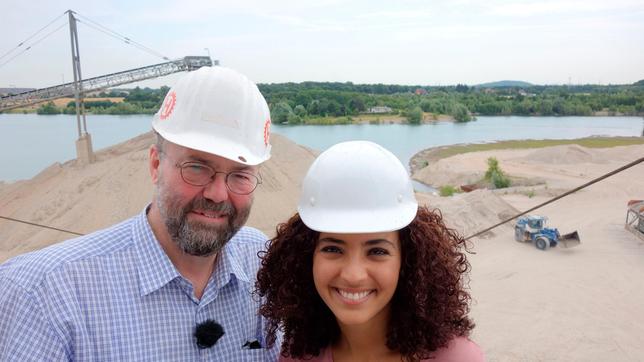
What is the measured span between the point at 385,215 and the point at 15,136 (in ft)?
151

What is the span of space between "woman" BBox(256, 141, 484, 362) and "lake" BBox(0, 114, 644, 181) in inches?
1072

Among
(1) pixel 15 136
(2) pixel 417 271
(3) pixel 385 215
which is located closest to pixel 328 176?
(3) pixel 385 215

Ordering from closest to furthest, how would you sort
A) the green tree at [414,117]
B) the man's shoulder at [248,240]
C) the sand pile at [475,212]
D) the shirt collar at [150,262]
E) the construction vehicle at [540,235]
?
the shirt collar at [150,262]
the man's shoulder at [248,240]
the construction vehicle at [540,235]
the sand pile at [475,212]
the green tree at [414,117]

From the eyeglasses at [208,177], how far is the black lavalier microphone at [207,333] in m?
0.57

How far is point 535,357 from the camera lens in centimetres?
847

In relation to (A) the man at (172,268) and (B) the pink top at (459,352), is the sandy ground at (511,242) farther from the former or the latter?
(A) the man at (172,268)

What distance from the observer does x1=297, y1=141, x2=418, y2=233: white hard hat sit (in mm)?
2025

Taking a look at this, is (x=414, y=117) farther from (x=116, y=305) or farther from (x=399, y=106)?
(x=116, y=305)

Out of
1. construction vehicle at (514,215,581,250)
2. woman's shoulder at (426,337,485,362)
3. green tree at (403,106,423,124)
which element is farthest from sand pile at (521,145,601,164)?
woman's shoulder at (426,337,485,362)

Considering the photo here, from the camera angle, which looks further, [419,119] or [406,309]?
[419,119]

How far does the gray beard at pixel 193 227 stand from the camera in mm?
2211

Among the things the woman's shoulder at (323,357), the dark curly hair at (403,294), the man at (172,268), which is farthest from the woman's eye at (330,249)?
the woman's shoulder at (323,357)

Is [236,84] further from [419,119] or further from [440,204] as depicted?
[419,119]

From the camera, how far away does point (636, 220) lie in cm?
1664
